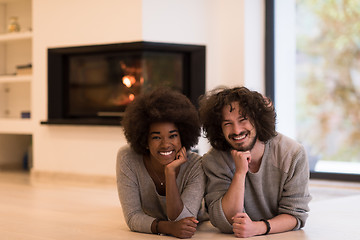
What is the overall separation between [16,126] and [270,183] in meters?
3.74

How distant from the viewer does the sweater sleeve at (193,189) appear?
2734 millimetres

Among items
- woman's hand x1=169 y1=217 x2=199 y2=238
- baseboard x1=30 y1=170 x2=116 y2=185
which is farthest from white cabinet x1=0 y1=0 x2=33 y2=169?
woman's hand x1=169 y1=217 x2=199 y2=238

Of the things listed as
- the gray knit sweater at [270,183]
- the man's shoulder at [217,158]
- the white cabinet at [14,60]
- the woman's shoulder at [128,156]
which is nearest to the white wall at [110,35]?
the white cabinet at [14,60]

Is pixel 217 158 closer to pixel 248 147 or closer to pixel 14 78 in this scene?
pixel 248 147

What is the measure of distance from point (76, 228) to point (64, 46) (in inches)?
106

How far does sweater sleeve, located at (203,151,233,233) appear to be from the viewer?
272 cm

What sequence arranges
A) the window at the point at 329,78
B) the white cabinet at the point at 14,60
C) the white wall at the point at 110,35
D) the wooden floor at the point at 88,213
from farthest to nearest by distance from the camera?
the window at the point at 329,78 < the white cabinet at the point at 14,60 < the white wall at the point at 110,35 < the wooden floor at the point at 88,213

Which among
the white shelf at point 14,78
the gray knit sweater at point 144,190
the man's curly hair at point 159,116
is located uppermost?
the white shelf at point 14,78

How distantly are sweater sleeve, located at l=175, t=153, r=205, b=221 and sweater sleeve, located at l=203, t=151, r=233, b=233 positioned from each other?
3 centimetres

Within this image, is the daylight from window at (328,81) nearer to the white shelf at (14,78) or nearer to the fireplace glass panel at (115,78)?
the fireplace glass panel at (115,78)

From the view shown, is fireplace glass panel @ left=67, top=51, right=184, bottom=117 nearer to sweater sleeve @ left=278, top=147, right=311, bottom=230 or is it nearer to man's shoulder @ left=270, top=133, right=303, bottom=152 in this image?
man's shoulder @ left=270, top=133, right=303, bottom=152

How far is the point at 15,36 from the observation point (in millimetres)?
5828

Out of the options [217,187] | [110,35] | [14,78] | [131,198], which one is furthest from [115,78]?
[217,187]

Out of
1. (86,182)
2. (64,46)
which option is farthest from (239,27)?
(86,182)
